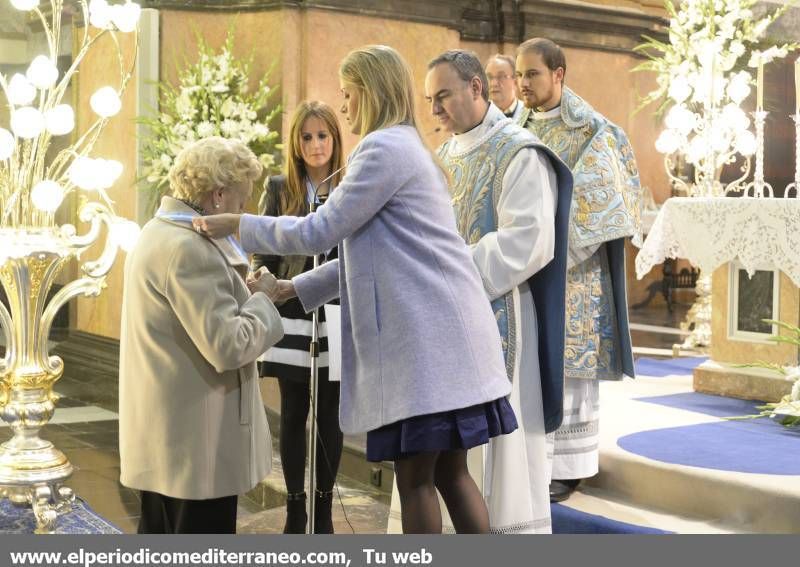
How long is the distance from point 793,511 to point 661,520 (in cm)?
50

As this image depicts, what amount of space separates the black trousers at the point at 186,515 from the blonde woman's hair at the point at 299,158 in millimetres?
1602

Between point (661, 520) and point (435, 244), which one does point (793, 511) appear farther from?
point (435, 244)

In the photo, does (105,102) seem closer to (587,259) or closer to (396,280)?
(587,259)


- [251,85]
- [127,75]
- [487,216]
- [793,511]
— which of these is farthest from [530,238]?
[251,85]

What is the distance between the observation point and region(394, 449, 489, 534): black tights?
2.91 m

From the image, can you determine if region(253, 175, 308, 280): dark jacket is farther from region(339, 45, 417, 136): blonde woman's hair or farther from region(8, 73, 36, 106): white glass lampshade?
region(339, 45, 417, 136): blonde woman's hair

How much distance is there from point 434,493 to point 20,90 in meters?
2.53

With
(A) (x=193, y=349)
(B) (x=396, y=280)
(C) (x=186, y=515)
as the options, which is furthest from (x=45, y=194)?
(B) (x=396, y=280)

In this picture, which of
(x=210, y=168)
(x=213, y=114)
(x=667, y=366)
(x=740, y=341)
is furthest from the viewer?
(x=667, y=366)

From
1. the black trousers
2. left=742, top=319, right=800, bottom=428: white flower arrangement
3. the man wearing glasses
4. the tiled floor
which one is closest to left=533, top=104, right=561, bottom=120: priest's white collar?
the man wearing glasses

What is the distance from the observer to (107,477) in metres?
5.89

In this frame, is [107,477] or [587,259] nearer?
[587,259]

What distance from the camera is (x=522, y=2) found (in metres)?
10.1

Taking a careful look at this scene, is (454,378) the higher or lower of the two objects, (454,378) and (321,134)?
the lower
